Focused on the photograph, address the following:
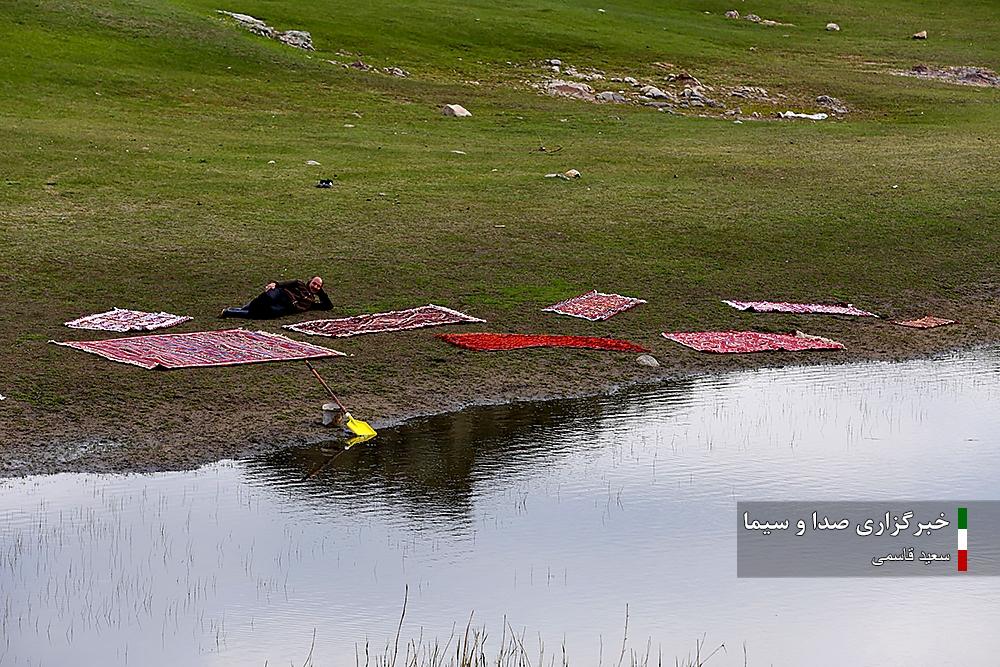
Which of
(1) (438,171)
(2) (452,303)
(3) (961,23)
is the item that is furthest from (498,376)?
(3) (961,23)

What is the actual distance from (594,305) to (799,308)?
115 inches

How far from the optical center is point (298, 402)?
53.9 ft

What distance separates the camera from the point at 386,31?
5647cm

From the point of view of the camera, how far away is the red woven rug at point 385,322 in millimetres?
19438

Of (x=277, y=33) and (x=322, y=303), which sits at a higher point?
(x=322, y=303)

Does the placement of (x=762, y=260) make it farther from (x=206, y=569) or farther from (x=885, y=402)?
(x=206, y=569)

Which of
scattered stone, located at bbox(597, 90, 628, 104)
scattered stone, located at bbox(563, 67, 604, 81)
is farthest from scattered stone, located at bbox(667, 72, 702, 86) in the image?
scattered stone, located at bbox(597, 90, 628, 104)

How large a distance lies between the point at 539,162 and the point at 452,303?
13510 millimetres

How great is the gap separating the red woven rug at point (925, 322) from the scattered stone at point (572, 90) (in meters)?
27.6

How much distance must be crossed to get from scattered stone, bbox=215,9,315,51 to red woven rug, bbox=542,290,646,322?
1268 inches

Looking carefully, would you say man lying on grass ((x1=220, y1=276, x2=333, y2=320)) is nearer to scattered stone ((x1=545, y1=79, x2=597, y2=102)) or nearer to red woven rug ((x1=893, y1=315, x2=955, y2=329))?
red woven rug ((x1=893, y1=315, x2=955, y2=329))

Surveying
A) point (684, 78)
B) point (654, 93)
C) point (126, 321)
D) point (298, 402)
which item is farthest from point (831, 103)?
point (298, 402)

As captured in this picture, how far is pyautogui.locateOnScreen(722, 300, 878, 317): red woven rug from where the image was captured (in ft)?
72.0

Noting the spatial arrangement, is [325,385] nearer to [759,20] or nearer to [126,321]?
[126,321]
